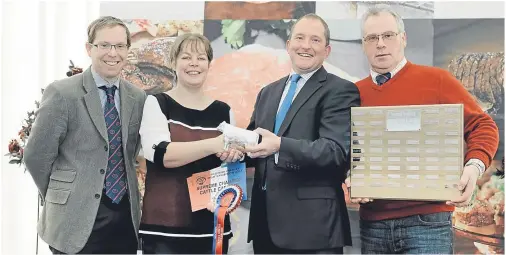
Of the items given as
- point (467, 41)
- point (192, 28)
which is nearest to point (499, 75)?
point (467, 41)

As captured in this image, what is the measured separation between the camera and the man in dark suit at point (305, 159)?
1925 millimetres

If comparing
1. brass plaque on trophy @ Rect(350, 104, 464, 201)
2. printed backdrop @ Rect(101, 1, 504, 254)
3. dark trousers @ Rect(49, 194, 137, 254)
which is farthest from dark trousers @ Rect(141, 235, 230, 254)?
printed backdrop @ Rect(101, 1, 504, 254)

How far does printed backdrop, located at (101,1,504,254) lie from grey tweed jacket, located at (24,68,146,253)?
2.62ft

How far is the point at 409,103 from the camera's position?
6.59 feet

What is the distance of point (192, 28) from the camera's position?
2.88m

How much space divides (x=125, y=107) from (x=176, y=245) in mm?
612

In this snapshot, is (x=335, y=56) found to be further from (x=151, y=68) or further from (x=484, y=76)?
(x=151, y=68)

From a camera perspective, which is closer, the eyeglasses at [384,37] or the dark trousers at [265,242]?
the dark trousers at [265,242]

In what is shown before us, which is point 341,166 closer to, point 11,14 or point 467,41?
point 467,41

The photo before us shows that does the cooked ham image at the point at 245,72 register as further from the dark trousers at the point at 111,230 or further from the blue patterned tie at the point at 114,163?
the dark trousers at the point at 111,230

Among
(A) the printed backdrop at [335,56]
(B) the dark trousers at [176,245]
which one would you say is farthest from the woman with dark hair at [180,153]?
A: (A) the printed backdrop at [335,56]

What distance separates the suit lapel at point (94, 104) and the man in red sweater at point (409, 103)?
107 cm

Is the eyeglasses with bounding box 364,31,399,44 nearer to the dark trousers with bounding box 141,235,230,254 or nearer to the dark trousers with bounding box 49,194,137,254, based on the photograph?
the dark trousers with bounding box 141,235,230,254

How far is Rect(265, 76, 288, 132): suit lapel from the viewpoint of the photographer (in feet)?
6.81
